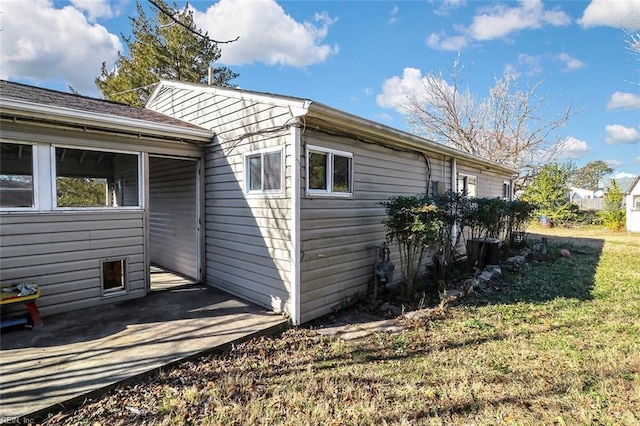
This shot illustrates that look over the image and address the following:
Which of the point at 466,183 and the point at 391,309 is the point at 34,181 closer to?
the point at 391,309

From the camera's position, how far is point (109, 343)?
3.39 metres

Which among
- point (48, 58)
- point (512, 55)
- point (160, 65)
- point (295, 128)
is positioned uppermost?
point (512, 55)

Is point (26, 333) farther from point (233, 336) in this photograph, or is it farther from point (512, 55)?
point (512, 55)

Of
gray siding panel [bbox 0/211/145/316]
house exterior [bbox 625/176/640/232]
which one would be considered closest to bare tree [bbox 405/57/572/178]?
house exterior [bbox 625/176/640/232]

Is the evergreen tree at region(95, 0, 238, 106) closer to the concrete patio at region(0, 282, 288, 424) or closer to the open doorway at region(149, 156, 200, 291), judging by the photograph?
the open doorway at region(149, 156, 200, 291)

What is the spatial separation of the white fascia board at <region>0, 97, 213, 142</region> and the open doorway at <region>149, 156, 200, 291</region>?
2.72ft

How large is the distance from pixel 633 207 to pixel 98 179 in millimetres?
23887

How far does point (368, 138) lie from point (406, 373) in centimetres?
353

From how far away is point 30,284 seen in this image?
3.81 m

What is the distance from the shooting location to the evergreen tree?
1507 centimetres

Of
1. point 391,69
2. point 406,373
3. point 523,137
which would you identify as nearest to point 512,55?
point 523,137

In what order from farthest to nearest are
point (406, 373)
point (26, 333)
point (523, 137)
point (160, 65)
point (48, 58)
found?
point (523, 137), point (160, 65), point (48, 58), point (26, 333), point (406, 373)

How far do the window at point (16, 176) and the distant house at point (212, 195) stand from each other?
13 millimetres

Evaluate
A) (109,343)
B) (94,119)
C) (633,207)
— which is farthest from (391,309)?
(633,207)
